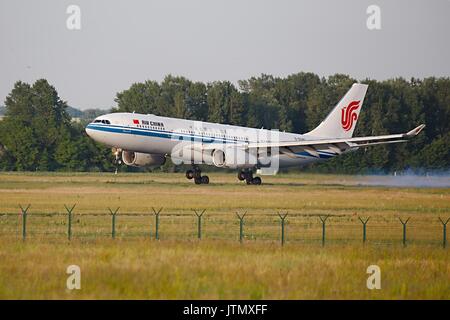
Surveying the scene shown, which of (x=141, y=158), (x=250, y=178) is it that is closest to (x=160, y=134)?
(x=141, y=158)

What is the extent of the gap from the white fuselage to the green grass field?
468 cm

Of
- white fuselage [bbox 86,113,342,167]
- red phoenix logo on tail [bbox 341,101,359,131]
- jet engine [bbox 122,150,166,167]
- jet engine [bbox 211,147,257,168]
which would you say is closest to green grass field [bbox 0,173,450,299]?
white fuselage [bbox 86,113,342,167]

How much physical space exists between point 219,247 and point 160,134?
3326 cm

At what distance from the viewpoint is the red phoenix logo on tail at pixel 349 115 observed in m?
80.6

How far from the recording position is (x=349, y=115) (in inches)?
3187

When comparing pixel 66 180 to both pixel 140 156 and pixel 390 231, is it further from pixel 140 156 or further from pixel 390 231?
pixel 390 231

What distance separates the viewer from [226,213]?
157 ft

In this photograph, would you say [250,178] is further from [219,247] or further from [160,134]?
[219,247]

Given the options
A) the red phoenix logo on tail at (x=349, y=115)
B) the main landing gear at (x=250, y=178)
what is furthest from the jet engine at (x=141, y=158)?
the red phoenix logo on tail at (x=349, y=115)

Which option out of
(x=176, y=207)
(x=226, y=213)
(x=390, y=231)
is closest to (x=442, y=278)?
(x=390, y=231)

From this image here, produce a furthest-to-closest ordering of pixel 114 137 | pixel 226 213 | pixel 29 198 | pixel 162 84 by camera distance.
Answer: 1. pixel 162 84
2. pixel 114 137
3. pixel 29 198
4. pixel 226 213

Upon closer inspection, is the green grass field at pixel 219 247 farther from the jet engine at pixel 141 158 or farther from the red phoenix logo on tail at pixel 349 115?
the red phoenix logo on tail at pixel 349 115

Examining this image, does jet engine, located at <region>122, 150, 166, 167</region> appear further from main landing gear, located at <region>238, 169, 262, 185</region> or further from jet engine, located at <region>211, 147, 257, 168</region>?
main landing gear, located at <region>238, 169, 262, 185</region>

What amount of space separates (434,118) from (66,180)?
5691 centimetres
